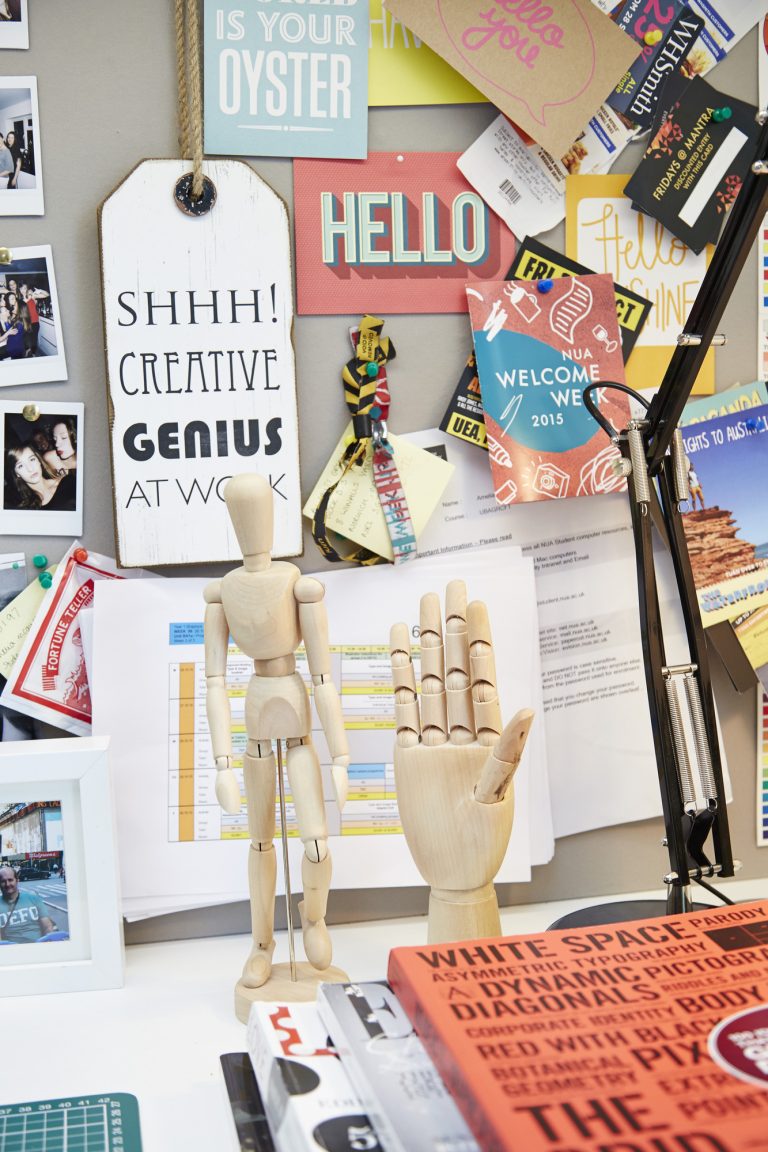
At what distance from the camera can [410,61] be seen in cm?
88

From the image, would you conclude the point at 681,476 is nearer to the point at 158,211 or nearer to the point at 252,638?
the point at 252,638

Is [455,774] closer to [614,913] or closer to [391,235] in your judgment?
[614,913]

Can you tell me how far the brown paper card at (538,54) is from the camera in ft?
2.84

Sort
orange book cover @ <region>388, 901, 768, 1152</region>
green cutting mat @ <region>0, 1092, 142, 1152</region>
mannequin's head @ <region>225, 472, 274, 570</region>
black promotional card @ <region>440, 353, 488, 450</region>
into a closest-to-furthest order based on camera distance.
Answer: orange book cover @ <region>388, 901, 768, 1152</region>, green cutting mat @ <region>0, 1092, 142, 1152</region>, mannequin's head @ <region>225, 472, 274, 570</region>, black promotional card @ <region>440, 353, 488, 450</region>

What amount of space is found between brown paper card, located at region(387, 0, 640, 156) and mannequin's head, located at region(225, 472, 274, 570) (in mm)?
406

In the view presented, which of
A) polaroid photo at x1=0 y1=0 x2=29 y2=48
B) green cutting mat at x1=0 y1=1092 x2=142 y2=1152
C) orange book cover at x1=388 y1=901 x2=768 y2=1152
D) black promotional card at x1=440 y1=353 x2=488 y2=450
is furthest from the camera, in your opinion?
black promotional card at x1=440 y1=353 x2=488 y2=450

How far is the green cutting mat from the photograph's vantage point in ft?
1.98

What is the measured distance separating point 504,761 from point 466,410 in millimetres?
341

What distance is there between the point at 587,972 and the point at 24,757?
430 millimetres

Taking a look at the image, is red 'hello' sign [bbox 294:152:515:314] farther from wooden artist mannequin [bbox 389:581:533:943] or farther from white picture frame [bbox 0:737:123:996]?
white picture frame [bbox 0:737:123:996]

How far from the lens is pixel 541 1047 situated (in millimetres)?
494

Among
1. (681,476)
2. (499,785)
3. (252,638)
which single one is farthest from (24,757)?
(681,476)

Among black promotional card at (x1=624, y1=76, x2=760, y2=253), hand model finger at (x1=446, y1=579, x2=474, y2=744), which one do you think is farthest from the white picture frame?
black promotional card at (x1=624, y1=76, x2=760, y2=253)

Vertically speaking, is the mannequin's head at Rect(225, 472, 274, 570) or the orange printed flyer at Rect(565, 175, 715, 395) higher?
the orange printed flyer at Rect(565, 175, 715, 395)
